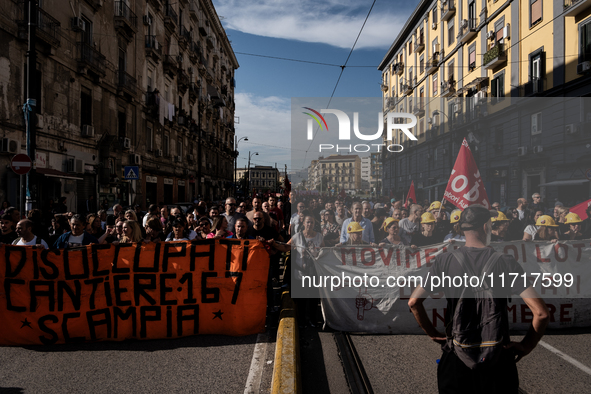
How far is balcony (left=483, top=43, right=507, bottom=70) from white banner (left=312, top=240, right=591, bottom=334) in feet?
64.1

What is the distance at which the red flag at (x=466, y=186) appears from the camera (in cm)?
703

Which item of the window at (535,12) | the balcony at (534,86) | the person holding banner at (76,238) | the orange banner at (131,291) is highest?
the window at (535,12)

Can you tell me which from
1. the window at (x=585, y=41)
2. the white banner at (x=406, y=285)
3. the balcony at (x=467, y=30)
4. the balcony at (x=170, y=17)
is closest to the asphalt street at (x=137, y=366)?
the white banner at (x=406, y=285)

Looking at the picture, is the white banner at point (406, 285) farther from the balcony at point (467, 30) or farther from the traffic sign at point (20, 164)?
the balcony at point (467, 30)

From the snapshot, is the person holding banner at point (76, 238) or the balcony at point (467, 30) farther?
the balcony at point (467, 30)

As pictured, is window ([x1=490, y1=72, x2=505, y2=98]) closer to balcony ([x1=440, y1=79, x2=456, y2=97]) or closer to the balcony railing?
balcony ([x1=440, y1=79, x2=456, y2=97])

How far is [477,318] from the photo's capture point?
2.42m

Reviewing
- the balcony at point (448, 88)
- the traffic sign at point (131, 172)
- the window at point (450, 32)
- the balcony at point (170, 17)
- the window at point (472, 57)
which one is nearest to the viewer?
the traffic sign at point (131, 172)

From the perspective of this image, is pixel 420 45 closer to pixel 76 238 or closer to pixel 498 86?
pixel 498 86

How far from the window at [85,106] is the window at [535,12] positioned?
2101 cm

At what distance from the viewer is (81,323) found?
4742 millimetres

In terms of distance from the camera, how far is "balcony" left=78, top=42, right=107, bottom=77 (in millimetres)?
16781

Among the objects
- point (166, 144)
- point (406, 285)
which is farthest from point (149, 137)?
point (406, 285)

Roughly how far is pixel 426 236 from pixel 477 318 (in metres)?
3.79
